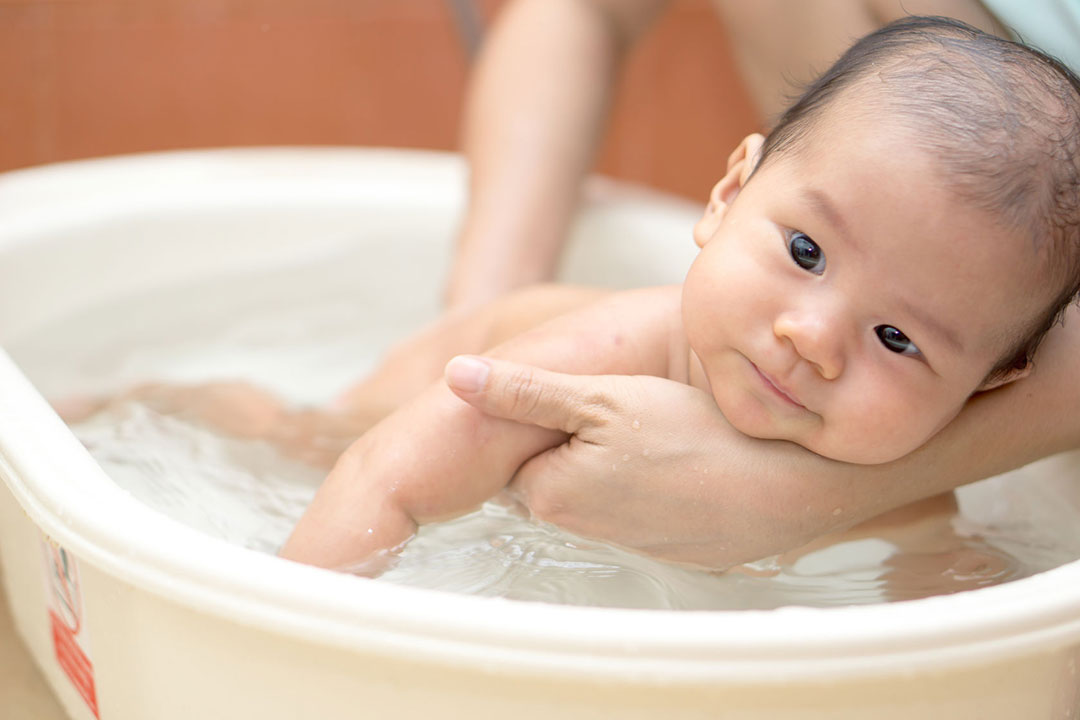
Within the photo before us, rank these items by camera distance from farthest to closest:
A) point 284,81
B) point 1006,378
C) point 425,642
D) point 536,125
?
point 284,81 → point 536,125 → point 1006,378 → point 425,642

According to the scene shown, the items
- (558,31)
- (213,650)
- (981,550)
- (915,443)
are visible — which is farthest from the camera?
(558,31)

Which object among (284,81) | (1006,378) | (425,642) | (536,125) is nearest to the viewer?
(425,642)

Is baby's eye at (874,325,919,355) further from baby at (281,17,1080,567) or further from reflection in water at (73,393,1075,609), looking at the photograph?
reflection in water at (73,393,1075,609)

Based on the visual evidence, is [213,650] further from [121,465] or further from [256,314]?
[256,314]

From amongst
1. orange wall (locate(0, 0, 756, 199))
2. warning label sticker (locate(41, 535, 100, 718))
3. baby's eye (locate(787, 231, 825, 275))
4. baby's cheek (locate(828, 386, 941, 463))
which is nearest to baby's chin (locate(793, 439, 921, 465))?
baby's cheek (locate(828, 386, 941, 463))

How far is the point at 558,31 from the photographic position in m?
1.31

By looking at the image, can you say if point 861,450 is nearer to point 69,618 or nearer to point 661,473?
point 661,473

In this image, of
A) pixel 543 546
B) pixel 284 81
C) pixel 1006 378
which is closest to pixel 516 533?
pixel 543 546

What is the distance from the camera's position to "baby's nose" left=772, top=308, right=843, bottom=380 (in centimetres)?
66

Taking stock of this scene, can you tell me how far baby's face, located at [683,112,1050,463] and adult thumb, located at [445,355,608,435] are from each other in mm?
80

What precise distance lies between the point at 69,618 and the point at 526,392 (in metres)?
0.34

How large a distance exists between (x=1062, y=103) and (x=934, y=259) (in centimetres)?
12

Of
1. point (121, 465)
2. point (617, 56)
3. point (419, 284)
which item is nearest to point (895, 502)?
point (121, 465)

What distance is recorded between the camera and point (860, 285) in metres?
0.67
